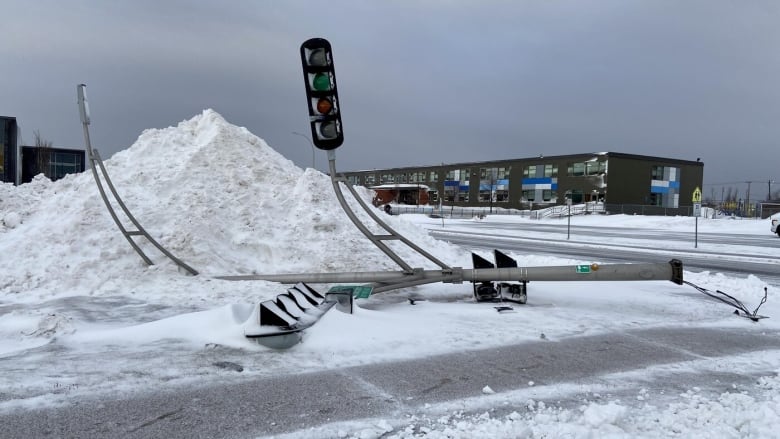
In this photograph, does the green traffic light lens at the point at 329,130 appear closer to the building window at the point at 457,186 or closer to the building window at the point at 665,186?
the building window at the point at 665,186

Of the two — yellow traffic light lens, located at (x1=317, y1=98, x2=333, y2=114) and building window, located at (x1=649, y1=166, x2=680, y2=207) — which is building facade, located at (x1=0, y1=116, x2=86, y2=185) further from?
building window, located at (x1=649, y1=166, x2=680, y2=207)

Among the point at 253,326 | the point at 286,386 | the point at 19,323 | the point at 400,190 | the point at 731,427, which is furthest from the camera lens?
the point at 400,190

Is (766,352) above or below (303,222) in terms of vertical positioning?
below

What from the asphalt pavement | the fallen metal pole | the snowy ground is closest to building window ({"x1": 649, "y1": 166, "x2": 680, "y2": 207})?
the snowy ground

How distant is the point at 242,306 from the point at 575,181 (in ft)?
216

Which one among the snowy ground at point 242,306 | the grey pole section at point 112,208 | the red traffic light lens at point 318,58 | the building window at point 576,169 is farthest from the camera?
the building window at point 576,169

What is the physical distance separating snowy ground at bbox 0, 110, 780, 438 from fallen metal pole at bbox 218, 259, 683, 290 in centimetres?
43

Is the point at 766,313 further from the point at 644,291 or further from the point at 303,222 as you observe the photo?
the point at 303,222

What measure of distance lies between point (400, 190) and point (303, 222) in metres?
68.3

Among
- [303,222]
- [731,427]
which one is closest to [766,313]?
[731,427]

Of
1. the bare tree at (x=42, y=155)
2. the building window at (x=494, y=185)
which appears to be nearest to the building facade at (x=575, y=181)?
the building window at (x=494, y=185)

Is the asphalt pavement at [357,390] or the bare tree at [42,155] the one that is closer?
the asphalt pavement at [357,390]

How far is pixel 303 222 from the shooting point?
34.3 ft

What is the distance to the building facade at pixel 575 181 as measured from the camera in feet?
205
